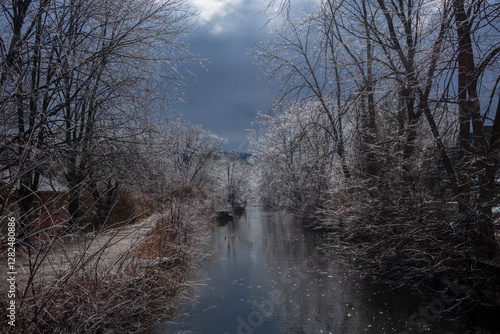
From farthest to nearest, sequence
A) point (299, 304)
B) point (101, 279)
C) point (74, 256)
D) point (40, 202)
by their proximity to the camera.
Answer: point (299, 304) → point (40, 202) → point (74, 256) → point (101, 279)

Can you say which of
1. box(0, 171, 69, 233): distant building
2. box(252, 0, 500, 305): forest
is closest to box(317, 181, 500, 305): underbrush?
box(252, 0, 500, 305): forest

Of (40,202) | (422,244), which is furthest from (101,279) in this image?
(422,244)

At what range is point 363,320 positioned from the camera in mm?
7625

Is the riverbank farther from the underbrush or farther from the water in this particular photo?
the underbrush

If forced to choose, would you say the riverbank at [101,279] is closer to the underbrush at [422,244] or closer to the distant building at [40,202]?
the distant building at [40,202]

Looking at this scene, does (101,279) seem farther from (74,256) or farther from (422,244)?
(422,244)

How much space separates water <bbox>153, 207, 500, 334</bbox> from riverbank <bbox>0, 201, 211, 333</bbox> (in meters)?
A: 0.77

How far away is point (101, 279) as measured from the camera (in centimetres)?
456

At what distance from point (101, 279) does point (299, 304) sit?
551cm

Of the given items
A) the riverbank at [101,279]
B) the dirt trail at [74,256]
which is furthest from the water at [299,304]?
the dirt trail at [74,256]

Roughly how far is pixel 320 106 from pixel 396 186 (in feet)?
11.2

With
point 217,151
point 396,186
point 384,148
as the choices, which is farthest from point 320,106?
point 217,151

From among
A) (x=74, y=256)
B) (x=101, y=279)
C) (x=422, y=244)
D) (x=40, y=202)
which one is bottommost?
(x=422, y=244)

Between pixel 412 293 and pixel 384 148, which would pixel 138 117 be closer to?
pixel 384 148
